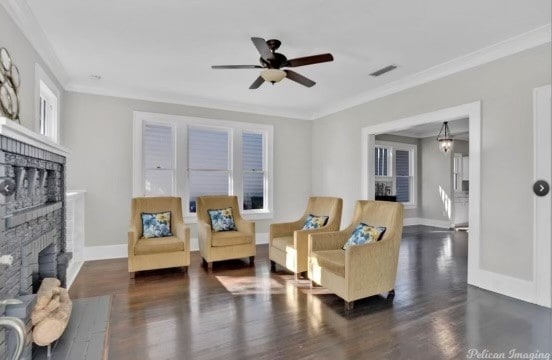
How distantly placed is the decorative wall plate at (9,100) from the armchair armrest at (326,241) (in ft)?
9.82

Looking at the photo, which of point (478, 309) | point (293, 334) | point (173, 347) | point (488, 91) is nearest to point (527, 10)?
point (488, 91)

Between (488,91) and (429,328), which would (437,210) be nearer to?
(488,91)

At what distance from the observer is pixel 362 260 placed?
285cm

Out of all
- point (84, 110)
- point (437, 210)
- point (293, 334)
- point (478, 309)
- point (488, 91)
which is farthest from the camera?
point (437, 210)

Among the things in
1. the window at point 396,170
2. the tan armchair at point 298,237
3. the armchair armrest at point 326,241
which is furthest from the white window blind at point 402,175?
the armchair armrest at point 326,241

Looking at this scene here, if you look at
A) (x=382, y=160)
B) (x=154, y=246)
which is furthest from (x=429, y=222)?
(x=154, y=246)

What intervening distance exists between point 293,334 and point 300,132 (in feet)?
15.1

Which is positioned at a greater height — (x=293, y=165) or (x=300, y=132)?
(x=300, y=132)

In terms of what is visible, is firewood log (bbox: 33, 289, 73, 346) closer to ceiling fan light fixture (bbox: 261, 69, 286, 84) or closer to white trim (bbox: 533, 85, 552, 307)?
ceiling fan light fixture (bbox: 261, 69, 286, 84)

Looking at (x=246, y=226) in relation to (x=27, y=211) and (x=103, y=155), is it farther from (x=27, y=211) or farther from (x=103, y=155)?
(x=27, y=211)

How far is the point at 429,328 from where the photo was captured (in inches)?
98.0

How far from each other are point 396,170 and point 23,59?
795cm

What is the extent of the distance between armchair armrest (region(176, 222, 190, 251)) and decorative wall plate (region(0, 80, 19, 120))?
2147 mm

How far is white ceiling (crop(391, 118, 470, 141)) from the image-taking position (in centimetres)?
670
